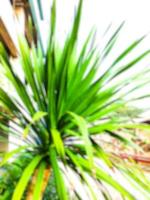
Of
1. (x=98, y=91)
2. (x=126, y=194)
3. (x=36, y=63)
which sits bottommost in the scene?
(x=126, y=194)

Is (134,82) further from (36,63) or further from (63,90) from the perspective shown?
(36,63)

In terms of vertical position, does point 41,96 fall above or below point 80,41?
below

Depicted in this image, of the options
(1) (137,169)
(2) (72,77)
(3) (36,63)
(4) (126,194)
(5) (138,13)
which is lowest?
(4) (126,194)

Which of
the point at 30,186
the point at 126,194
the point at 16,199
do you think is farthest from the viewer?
the point at 30,186

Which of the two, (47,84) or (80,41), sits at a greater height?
(80,41)

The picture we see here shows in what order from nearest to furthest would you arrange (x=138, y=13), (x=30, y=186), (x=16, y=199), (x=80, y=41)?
1. (x=16, y=199)
2. (x=30, y=186)
3. (x=80, y=41)
4. (x=138, y=13)

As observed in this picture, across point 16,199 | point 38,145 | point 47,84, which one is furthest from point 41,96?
point 16,199

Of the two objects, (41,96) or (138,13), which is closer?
(41,96)

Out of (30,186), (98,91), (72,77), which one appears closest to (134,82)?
(98,91)

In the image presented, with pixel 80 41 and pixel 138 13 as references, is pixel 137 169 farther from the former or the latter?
pixel 138 13
